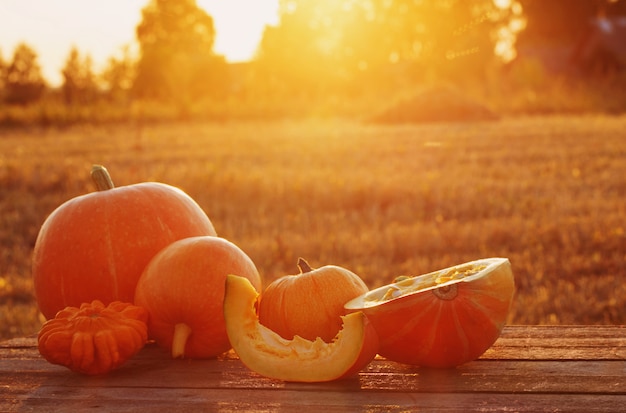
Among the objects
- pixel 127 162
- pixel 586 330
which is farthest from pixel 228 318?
pixel 127 162

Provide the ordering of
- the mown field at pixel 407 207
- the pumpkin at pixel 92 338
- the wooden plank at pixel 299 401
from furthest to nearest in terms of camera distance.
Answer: the mown field at pixel 407 207 < the pumpkin at pixel 92 338 < the wooden plank at pixel 299 401

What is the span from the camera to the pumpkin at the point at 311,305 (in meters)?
2.45

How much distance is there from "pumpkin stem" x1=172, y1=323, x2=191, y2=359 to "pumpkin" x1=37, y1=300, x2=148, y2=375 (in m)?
0.10

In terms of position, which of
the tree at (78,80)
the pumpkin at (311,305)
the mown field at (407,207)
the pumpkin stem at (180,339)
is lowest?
the mown field at (407,207)

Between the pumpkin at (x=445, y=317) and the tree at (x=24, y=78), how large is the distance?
4602cm

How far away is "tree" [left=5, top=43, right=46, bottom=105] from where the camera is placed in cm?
4612

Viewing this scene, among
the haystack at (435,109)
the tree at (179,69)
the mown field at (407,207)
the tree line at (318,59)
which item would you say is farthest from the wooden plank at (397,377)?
the tree at (179,69)

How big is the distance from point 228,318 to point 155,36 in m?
54.9

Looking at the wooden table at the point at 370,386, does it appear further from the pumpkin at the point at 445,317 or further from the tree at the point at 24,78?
the tree at the point at 24,78

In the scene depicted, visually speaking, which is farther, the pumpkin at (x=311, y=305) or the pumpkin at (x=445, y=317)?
the pumpkin at (x=311, y=305)

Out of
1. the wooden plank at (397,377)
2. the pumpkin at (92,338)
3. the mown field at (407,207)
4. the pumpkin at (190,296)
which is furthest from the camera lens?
the mown field at (407,207)

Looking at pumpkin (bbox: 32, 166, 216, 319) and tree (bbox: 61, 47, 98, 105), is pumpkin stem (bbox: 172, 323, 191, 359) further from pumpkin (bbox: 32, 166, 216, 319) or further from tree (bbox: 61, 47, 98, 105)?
tree (bbox: 61, 47, 98, 105)

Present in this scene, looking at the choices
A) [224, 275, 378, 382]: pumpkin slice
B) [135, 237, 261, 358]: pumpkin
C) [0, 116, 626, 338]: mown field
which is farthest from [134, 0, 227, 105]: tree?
[224, 275, 378, 382]: pumpkin slice

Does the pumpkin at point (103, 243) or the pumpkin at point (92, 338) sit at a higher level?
the pumpkin at point (103, 243)
